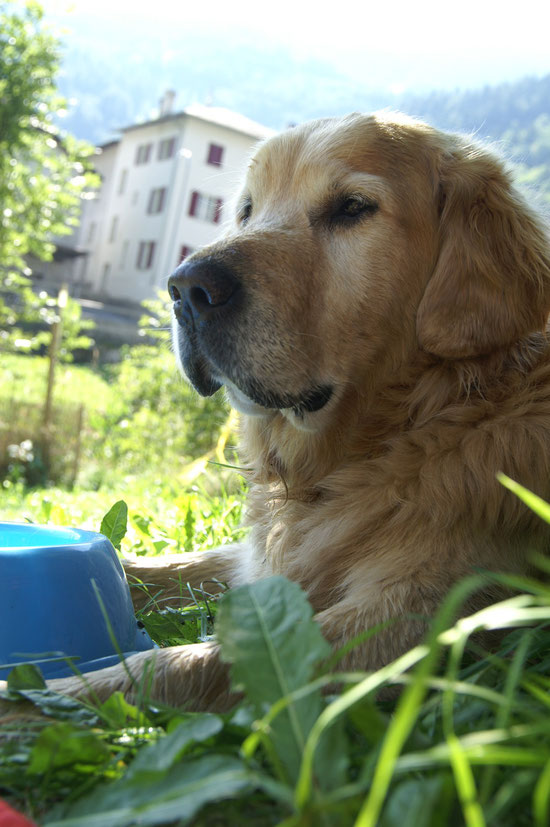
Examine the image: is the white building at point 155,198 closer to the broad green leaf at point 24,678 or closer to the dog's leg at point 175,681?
the dog's leg at point 175,681

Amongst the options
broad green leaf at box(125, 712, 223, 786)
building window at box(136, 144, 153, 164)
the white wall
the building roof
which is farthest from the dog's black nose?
building window at box(136, 144, 153, 164)

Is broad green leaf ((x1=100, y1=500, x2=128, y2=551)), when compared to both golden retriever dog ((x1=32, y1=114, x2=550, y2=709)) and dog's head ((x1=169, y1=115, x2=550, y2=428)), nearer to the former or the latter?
golden retriever dog ((x1=32, y1=114, x2=550, y2=709))

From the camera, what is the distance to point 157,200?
49312 mm

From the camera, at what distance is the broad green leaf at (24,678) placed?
158 cm

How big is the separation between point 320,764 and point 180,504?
3.53 metres

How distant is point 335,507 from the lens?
95.2 inches

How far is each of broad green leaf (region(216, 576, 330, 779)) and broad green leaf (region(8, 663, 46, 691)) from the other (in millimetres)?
544

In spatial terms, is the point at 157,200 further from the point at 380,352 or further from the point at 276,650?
the point at 276,650

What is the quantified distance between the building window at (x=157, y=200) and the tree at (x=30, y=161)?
33.2 meters

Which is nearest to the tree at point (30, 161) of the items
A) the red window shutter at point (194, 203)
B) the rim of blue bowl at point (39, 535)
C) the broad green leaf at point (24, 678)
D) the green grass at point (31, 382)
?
the green grass at point (31, 382)

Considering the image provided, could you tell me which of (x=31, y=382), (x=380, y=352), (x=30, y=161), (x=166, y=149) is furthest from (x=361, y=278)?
(x=166, y=149)

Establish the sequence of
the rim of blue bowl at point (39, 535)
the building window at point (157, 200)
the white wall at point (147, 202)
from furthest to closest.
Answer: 1. the building window at point (157, 200)
2. the white wall at point (147, 202)
3. the rim of blue bowl at point (39, 535)

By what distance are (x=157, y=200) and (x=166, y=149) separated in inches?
119

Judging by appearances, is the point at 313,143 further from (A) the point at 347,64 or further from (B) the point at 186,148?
(A) the point at 347,64
